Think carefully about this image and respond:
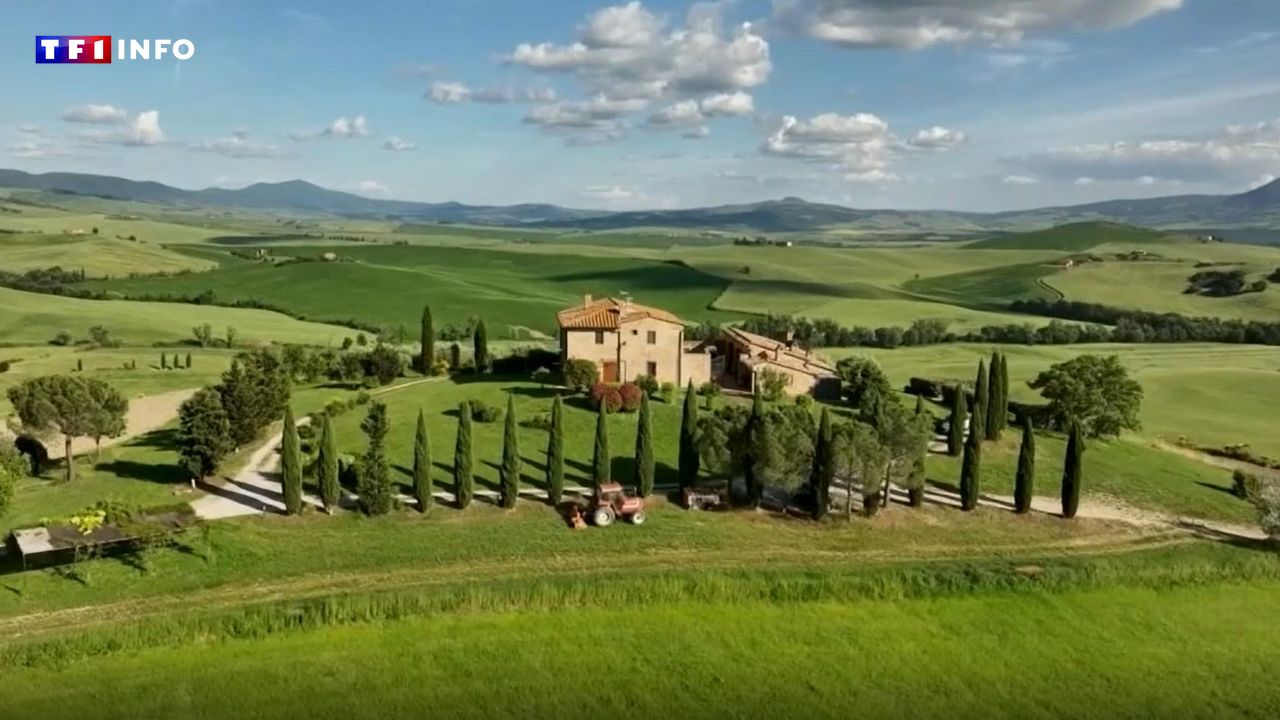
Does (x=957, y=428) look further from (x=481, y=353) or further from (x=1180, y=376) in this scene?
(x=1180, y=376)

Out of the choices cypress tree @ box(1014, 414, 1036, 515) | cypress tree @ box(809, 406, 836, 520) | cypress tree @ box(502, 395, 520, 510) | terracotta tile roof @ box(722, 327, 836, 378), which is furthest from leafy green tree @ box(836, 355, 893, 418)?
cypress tree @ box(502, 395, 520, 510)

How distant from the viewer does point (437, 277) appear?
14462cm

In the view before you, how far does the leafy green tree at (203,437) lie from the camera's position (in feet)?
130

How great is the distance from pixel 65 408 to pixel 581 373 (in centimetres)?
2493

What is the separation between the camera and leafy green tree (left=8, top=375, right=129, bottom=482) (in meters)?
40.2

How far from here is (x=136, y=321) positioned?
313 feet

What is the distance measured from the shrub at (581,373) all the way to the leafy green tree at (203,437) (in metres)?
18.5

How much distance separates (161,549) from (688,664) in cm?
1905

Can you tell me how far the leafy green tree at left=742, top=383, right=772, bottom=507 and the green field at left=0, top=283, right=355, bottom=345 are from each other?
6187 centimetres

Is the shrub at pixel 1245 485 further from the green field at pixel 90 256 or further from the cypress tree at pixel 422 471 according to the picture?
the green field at pixel 90 256

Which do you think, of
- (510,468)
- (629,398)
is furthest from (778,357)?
(510,468)

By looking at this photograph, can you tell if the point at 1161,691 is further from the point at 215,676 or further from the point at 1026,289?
the point at 1026,289

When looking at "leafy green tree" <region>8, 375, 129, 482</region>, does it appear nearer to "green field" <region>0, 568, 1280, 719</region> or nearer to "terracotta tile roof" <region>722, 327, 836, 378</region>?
"green field" <region>0, 568, 1280, 719</region>

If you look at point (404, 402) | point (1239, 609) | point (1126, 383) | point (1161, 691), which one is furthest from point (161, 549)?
point (1126, 383)
